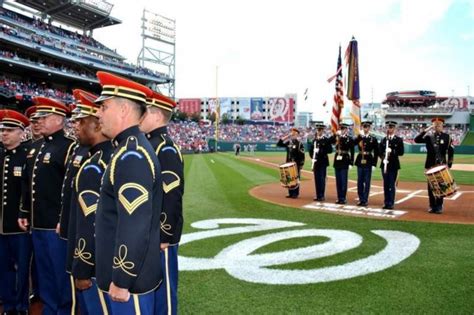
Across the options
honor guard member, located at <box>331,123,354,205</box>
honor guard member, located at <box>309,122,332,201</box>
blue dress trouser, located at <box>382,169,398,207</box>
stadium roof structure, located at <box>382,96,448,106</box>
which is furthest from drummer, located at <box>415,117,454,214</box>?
stadium roof structure, located at <box>382,96,448,106</box>


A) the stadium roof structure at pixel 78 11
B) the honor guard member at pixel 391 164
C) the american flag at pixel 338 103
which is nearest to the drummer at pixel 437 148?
the honor guard member at pixel 391 164

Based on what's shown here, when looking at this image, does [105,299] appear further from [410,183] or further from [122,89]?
[410,183]

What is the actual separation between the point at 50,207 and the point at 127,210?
7.92 ft

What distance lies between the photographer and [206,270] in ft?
19.1

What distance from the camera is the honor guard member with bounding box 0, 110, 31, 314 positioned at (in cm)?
484

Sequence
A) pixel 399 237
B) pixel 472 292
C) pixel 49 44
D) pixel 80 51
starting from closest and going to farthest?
1. pixel 472 292
2. pixel 399 237
3. pixel 49 44
4. pixel 80 51

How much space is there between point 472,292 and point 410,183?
12.7 m

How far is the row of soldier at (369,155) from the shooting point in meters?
10.3

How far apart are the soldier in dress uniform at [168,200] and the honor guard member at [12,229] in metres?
2.12

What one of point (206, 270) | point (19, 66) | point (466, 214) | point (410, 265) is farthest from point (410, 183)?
point (19, 66)

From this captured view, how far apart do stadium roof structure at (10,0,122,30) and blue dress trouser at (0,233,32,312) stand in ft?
165

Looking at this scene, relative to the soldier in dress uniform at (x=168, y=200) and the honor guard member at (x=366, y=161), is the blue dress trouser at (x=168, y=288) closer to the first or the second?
the soldier in dress uniform at (x=168, y=200)

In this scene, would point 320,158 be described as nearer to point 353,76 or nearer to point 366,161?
point 366,161

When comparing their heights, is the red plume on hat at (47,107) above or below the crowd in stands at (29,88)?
below
